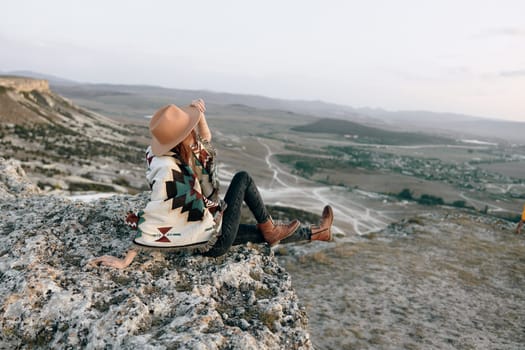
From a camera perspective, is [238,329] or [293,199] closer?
[238,329]

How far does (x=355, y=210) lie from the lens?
4984 cm

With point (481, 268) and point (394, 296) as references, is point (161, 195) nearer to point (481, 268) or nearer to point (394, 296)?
point (394, 296)

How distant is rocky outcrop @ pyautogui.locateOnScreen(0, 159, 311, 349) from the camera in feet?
10.7

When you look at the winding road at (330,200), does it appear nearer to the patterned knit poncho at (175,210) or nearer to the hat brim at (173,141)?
the patterned knit poncho at (175,210)

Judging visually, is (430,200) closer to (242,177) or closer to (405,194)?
(405,194)

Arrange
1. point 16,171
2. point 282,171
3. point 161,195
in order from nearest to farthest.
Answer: point 161,195, point 16,171, point 282,171

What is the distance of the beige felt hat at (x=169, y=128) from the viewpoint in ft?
12.8

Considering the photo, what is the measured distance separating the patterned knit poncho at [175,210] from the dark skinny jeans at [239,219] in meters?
0.15

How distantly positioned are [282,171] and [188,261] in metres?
72.5

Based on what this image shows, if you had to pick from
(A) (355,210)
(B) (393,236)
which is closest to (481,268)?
(B) (393,236)

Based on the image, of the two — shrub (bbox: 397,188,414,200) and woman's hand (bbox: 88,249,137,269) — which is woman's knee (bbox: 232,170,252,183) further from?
shrub (bbox: 397,188,414,200)

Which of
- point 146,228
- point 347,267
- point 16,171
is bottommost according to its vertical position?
point 347,267

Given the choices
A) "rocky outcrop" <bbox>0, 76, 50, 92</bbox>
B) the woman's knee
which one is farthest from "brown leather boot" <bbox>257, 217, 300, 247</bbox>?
"rocky outcrop" <bbox>0, 76, 50, 92</bbox>

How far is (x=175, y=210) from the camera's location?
4.11 m
